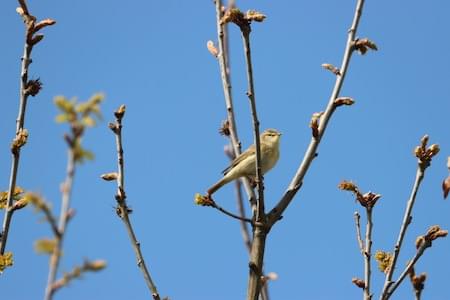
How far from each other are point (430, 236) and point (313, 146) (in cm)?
110

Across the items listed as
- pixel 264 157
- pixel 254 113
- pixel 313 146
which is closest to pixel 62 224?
pixel 254 113

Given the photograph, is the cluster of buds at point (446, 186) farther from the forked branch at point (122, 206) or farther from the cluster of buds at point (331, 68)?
the forked branch at point (122, 206)

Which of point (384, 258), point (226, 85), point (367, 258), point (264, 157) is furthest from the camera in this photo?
point (264, 157)

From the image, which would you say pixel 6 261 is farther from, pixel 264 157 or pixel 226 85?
pixel 264 157

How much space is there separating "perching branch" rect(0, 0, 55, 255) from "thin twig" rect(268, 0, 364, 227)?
5.70ft

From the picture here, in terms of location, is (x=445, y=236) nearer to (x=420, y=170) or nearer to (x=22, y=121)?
(x=420, y=170)

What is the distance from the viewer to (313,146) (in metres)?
4.46

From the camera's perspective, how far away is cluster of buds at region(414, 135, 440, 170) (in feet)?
15.4

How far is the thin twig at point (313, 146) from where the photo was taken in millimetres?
4465

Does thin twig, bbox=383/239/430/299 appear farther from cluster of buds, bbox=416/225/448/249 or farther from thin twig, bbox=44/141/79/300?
thin twig, bbox=44/141/79/300

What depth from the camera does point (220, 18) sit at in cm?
496

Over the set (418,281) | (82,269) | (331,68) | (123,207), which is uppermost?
(331,68)

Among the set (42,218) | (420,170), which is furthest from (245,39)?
(42,218)

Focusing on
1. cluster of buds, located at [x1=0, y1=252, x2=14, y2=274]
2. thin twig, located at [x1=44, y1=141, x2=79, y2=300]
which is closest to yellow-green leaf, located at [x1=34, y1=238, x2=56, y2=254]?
thin twig, located at [x1=44, y1=141, x2=79, y2=300]
